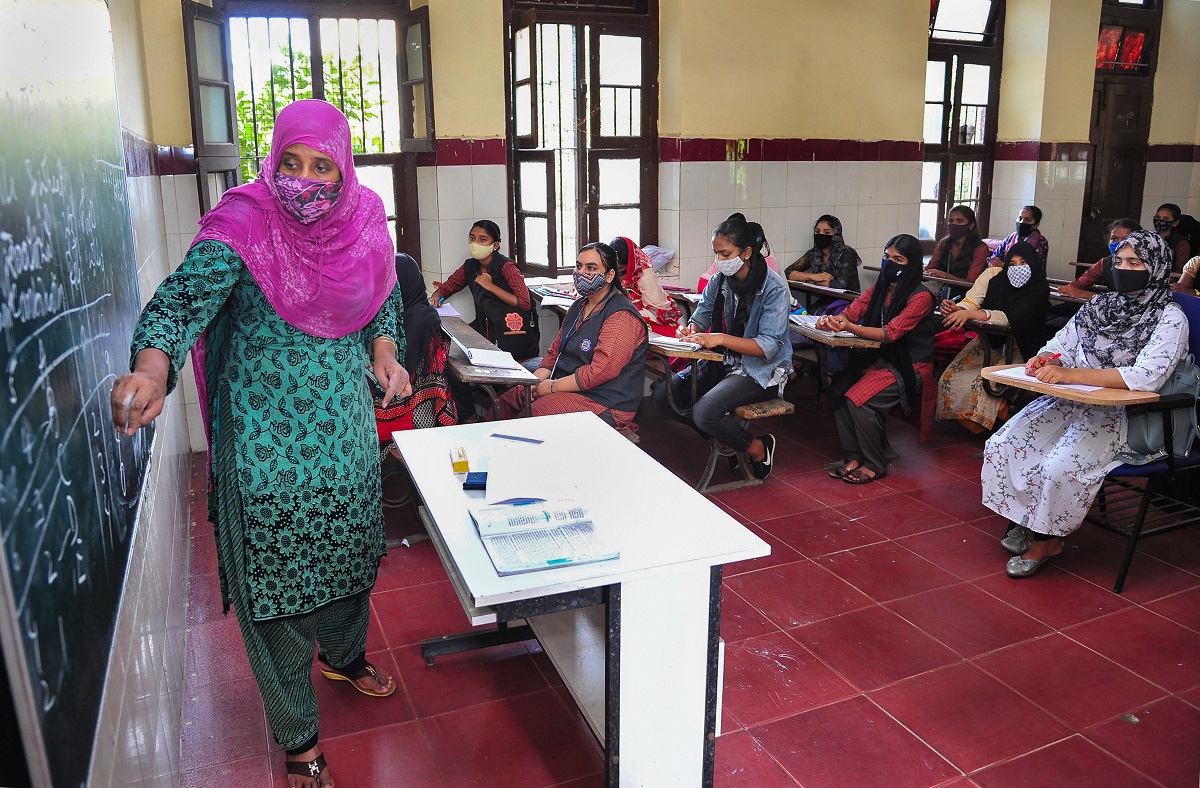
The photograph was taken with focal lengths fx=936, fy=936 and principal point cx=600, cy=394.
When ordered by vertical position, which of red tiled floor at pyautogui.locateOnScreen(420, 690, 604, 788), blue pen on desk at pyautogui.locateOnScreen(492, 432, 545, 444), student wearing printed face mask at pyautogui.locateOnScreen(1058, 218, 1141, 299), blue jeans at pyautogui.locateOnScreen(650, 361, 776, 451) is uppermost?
student wearing printed face mask at pyautogui.locateOnScreen(1058, 218, 1141, 299)

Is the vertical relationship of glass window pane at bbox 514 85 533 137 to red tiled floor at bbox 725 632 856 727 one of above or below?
above

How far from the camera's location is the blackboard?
93cm

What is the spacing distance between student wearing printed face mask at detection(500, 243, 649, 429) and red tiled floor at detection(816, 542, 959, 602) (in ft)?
3.79

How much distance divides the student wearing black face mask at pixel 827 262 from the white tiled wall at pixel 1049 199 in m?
1.95

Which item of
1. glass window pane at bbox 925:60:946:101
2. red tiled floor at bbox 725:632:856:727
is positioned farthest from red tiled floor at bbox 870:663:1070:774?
glass window pane at bbox 925:60:946:101

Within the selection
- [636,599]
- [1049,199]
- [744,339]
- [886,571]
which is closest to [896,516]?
[886,571]

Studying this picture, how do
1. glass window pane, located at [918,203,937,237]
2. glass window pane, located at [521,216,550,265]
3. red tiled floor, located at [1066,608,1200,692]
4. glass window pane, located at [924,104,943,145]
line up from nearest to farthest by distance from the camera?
red tiled floor, located at [1066,608,1200,692] → glass window pane, located at [521,216,550,265] → glass window pane, located at [924,104,943,145] → glass window pane, located at [918,203,937,237]

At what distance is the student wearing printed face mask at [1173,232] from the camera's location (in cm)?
721

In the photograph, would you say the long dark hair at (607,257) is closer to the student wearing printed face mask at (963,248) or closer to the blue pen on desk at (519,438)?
the blue pen on desk at (519,438)

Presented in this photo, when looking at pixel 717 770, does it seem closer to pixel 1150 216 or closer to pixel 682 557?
pixel 682 557

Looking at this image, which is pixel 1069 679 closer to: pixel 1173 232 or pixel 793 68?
pixel 793 68

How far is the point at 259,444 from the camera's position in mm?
2213

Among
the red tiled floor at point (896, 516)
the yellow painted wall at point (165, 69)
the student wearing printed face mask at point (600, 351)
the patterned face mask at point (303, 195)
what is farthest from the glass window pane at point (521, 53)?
the patterned face mask at point (303, 195)

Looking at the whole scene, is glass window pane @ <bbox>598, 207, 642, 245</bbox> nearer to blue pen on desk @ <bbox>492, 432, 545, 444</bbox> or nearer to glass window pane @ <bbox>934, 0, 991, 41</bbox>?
glass window pane @ <bbox>934, 0, 991, 41</bbox>
